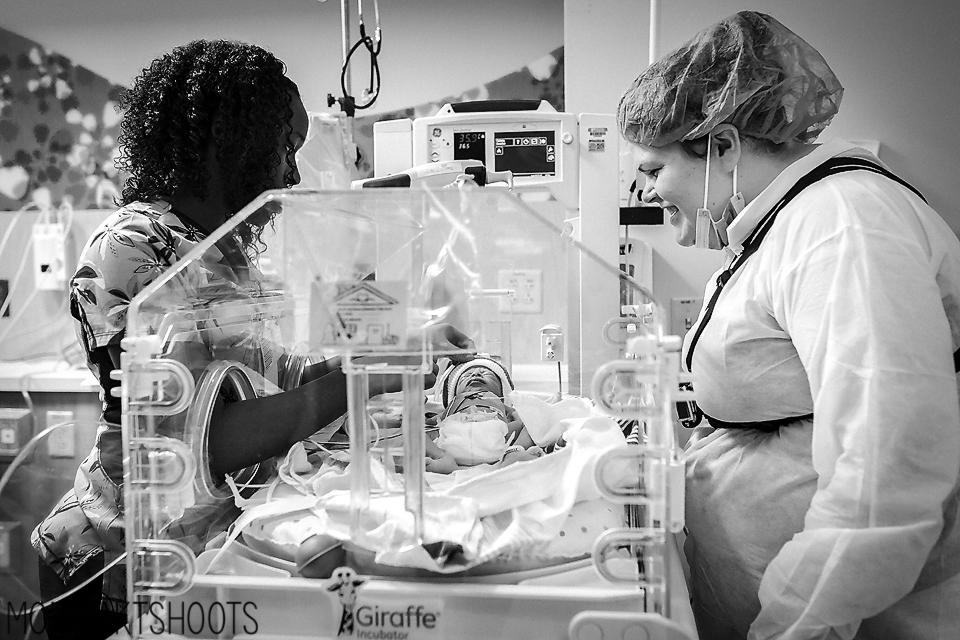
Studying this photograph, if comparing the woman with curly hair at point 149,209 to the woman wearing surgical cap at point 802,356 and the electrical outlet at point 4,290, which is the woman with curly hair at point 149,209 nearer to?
the woman wearing surgical cap at point 802,356

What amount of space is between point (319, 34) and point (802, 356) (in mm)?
2778

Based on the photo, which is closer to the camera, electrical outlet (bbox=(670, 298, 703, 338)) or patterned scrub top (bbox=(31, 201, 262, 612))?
patterned scrub top (bbox=(31, 201, 262, 612))

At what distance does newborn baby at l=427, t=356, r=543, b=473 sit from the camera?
1161 mm

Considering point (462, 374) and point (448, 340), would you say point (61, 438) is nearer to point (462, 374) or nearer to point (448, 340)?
point (462, 374)

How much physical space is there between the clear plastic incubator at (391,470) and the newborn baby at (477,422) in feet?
0.07

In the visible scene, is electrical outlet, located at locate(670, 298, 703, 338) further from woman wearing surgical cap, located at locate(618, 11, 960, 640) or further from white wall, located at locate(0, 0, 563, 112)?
woman wearing surgical cap, located at locate(618, 11, 960, 640)

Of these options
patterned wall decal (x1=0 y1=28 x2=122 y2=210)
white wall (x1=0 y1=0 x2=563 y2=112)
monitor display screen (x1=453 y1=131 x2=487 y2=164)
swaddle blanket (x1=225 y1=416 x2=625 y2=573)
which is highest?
white wall (x1=0 y1=0 x2=563 y2=112)

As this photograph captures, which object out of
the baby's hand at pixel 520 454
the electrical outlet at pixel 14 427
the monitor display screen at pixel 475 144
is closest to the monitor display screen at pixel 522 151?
the monitor display screen at pixel 475 144

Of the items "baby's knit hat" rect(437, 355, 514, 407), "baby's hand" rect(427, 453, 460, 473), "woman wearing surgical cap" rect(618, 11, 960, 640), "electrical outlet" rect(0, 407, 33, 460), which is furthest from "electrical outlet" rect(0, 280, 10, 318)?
"woman wearing surgical cap" rect(618, 11, 960, 640)

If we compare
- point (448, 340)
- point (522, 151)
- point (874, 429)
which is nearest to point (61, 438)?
point (522, 151)

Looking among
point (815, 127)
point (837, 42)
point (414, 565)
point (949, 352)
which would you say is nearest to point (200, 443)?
point (414, 565)

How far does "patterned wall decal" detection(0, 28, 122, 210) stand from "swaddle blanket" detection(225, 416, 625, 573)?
2.64 meters

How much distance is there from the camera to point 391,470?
1.00 meters

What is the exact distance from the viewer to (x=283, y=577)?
2.94ft
